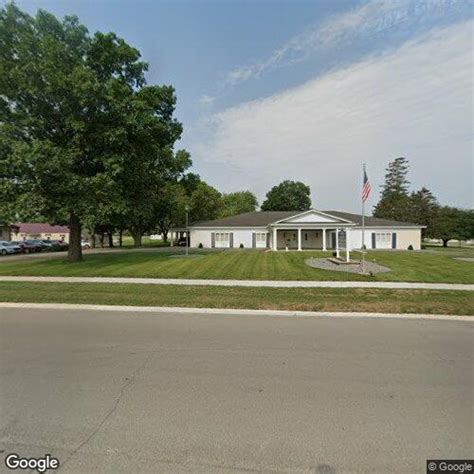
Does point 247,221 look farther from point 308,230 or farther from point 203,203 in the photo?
point 203,203

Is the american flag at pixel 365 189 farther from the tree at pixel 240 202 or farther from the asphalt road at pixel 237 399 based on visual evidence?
the tree at pixel 240 202

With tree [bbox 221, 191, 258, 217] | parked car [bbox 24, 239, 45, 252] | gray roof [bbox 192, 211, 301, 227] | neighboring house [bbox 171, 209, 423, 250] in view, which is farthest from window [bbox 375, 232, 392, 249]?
tree [bbox 221, 191, 258, 217]

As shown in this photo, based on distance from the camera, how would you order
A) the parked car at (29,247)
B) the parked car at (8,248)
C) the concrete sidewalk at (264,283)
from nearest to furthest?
the concrete sidewalk at (264,283), the parked car at (8,248), the parked car at (29,247)

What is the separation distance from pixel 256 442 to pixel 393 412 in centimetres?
152

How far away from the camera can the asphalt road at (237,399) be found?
285 cm

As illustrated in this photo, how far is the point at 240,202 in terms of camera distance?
8944 centimetres

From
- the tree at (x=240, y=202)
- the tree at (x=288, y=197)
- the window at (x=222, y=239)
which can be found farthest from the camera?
the tree at (x=240, y=202)

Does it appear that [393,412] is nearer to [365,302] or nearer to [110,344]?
[110,344]

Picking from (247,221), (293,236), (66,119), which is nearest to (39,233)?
(247,221)

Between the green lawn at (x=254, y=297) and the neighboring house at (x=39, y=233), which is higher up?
the neighboring house at (x=39, y=233)

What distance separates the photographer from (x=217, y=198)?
55.8 m

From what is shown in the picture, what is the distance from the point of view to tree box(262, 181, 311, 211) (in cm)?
7419

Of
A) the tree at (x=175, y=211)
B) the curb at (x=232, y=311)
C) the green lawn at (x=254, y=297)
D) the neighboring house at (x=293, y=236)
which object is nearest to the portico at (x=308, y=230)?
the neighboring house at (x=293, y=236)

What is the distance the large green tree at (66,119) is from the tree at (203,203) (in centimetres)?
Result: 3181
